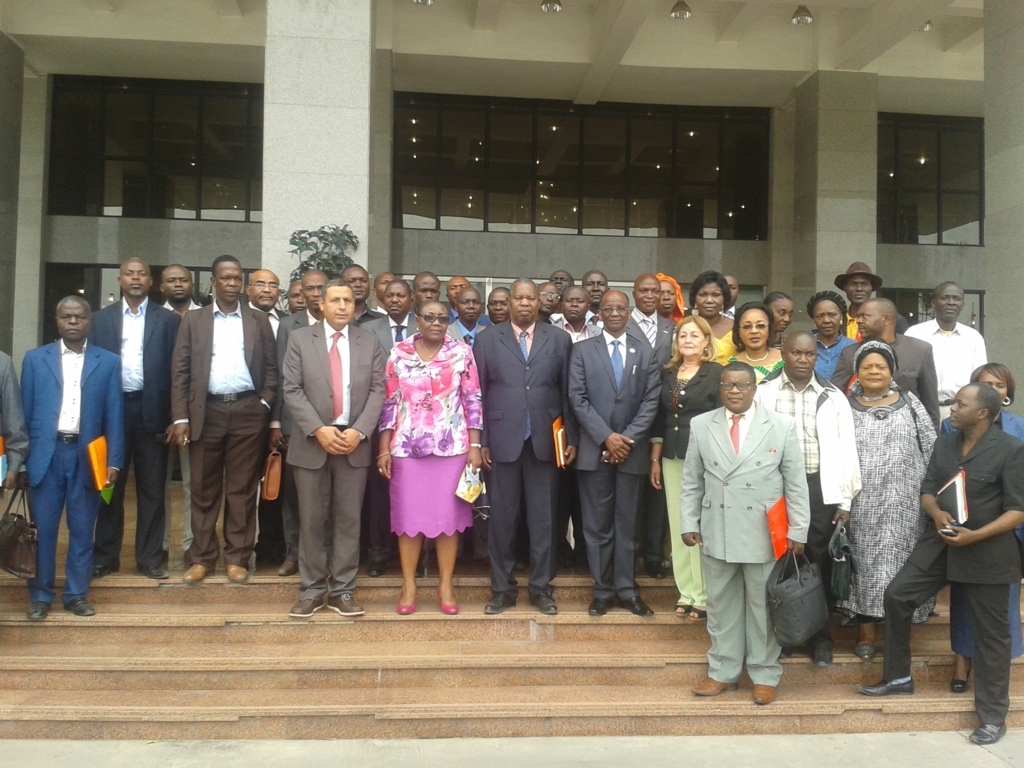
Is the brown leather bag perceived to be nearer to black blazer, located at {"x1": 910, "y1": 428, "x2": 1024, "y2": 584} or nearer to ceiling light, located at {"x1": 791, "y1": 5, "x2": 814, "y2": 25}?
black blazer, located at {"x1": 910, "y1": 428, "x2": 1024, "y2": 584}

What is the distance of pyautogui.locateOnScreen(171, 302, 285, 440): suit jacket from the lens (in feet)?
18.1

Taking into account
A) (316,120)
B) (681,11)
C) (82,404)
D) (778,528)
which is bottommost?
(778,528)

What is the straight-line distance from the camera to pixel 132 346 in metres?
5.75

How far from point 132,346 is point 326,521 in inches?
75.9

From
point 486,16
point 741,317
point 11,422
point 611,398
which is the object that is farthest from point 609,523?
point 486,16

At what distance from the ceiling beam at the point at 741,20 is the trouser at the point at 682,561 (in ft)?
30.9

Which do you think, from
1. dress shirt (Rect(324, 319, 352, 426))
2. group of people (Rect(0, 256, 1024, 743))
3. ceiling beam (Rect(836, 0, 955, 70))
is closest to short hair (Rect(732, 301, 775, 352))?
group of people (Rect(0, 256, 1024, 743))

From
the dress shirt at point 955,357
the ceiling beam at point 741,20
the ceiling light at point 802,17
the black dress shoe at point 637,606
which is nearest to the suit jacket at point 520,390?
the black dress shoe at point 637,606

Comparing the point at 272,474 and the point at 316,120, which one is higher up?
the point at 316,120

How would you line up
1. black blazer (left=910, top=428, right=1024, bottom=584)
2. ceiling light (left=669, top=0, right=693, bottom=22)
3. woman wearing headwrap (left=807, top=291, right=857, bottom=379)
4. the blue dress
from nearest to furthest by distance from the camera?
black blazer (left=910, top=428, right=1024, bottom=584) < the blue dress < woman wearing headwrap (left=807, top=291, right=857, bottom=379) < ceiling light (left=669, top=0, right=693, bottom=22)

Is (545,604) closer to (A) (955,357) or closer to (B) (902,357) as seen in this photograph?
(B) (902,357)

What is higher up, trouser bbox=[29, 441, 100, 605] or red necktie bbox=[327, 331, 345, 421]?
red necktie bbox=[327, 331, 345, 421]

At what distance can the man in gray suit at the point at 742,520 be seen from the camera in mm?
4504

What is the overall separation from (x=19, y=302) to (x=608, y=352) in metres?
12.6
